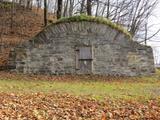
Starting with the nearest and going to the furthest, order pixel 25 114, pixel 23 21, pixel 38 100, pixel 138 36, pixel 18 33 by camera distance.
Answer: pixel 25 114 → pixel 38 100 → pixel 18 33 → pixel 23 21 → pixel 138 36

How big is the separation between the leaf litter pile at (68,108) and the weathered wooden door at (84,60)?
9921 millimetres

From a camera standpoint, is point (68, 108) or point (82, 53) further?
point (82, 53)

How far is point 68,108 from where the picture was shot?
12.6 metres

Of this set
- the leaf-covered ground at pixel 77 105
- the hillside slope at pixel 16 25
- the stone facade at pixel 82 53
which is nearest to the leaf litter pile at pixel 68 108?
the leaf-covered ground at pixel 77 105

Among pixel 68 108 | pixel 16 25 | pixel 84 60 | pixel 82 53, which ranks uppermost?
pixel 16 25

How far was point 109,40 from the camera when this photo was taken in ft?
80.9

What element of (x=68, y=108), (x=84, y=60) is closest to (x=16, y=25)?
(x=84, y=60)

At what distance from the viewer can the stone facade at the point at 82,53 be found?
2439 centimetres

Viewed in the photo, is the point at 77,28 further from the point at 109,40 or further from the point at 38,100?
the point at 38,100

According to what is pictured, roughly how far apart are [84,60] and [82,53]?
0.40 metres

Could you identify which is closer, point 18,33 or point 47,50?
point 47,50

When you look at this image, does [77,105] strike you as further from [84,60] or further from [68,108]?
[84,60]

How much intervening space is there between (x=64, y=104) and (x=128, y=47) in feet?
39.9

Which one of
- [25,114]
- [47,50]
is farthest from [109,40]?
[25,114]
